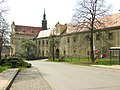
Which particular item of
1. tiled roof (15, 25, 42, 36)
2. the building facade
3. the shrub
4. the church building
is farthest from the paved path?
tiled roof (15, 25, 42, 36)

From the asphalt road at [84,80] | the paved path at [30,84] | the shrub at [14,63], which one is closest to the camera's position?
the asphalt road at [84,80]

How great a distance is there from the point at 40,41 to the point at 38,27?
877 inches

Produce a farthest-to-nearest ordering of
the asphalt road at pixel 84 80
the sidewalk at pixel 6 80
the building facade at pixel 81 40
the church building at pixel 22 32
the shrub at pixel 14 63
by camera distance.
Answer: the church building at pixel 22 32, the building facade at pixel 81 40, the shrub at pixel 14 63, the asphalt road at pixel 84 80, the sidewalk at pixel 6 80

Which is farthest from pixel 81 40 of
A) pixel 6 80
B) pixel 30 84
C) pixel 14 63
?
pixel 30 84

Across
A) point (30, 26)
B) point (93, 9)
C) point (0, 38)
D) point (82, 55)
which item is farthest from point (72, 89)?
point (30, 26)

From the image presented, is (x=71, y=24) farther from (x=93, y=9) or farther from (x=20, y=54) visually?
(x=20, y=54)

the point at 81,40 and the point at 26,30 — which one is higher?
the point at 26,30

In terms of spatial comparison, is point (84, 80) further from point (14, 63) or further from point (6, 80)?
point (14, 63)

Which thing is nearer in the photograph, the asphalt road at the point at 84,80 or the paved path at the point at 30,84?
the asphalt road at the point at 84,80

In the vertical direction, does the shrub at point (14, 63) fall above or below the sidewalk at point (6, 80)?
above

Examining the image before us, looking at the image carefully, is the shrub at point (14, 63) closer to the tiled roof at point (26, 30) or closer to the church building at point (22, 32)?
the church building at point (22, 32)

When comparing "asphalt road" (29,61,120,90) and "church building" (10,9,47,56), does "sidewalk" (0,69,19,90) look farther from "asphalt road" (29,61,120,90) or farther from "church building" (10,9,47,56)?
"church building" (10,9,47,56)

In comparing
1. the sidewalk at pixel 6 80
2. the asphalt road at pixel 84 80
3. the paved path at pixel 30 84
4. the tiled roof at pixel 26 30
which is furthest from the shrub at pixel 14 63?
the tiled roof at pixel 26 30

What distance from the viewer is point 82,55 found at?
7525 centimetres
